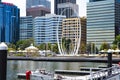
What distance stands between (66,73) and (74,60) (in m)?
71.6

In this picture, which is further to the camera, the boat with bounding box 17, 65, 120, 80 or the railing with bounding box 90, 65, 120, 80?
the boat with bounding box 17, 65, 120, 80

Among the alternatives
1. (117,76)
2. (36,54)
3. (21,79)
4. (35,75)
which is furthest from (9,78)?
(36,54)

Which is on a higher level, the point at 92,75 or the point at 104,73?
the point at 92,75

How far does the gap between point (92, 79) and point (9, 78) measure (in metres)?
23.2

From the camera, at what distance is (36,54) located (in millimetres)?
174750

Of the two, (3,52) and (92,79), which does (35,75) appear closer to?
(92,79)

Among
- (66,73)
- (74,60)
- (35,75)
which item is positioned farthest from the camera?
(74,60)

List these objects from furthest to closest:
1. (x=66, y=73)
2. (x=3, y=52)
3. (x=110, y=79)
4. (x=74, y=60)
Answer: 1. (x=74, y=60)
2. (x=66, y=73)
3. (x=110, y=79)
4. (x=3, y=52)

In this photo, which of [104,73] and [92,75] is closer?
[92,75]

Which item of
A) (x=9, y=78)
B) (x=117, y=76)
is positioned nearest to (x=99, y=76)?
(x=117, y=76)

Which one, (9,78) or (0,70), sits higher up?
(0,70)

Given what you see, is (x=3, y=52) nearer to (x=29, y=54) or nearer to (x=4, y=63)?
(x=4, y=63)

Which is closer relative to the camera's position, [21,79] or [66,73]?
[21,79]

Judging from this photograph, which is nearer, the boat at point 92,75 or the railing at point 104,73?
the railing at point 104,73
